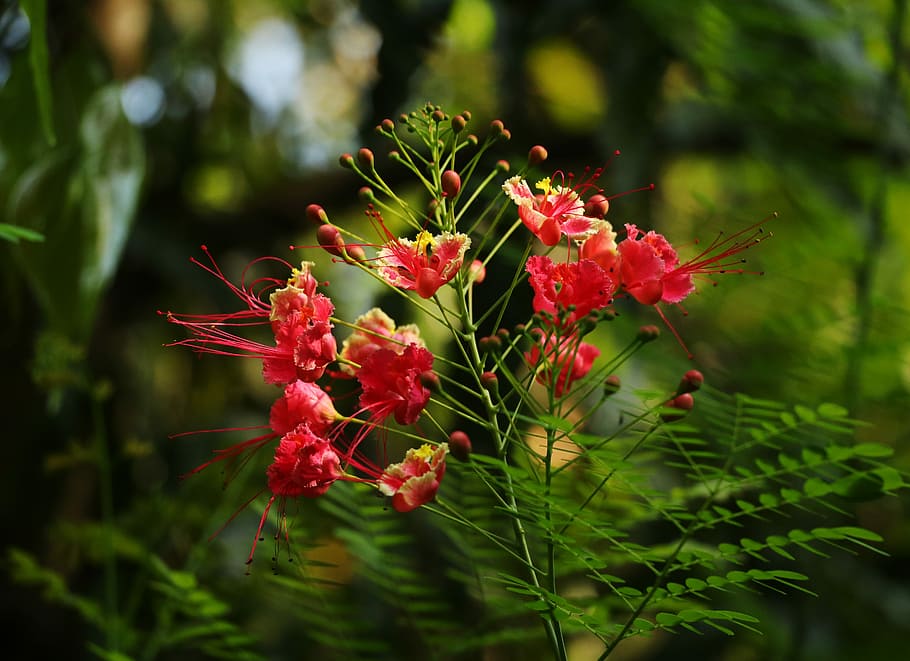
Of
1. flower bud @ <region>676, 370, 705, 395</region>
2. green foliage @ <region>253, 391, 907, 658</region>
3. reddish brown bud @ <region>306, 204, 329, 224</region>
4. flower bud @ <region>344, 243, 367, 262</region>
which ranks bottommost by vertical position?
green foliage @ <region>253, 391, 907, 658</region>

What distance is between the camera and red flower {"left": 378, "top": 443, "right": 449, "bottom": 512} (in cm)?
42

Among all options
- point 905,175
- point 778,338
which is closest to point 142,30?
point 778,338

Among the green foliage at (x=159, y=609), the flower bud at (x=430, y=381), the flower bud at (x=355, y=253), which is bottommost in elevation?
the green foliage at (x=159, y=609)

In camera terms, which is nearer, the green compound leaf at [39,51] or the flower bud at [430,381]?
the flower bud at [430,381]

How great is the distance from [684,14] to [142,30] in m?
0.82

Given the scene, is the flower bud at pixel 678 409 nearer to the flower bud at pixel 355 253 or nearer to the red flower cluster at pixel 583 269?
the red flower cluster at pixel 583 269

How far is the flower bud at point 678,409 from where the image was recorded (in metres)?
0.43

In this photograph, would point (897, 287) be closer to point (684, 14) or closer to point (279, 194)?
point (684, 14)

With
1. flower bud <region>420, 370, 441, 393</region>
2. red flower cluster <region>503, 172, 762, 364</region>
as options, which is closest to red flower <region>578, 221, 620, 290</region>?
red flower cluster <region>503, 172, 762, 364</region>

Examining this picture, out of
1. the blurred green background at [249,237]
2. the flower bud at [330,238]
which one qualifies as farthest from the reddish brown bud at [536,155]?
the blurred green background at [249,237]

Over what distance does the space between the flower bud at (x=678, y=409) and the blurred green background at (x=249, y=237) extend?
330 millimetres

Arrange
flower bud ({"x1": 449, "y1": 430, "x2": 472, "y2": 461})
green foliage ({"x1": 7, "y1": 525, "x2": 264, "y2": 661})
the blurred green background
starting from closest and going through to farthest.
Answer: flower bud ({"x1": 449, "y1": 430, "x2": 472, "y2": 461})
green foliage ({"x1": 7, "y1": 525, "x2": 264, "y2": 661})
the blurred green background

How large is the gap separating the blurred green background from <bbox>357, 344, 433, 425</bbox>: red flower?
0.25m

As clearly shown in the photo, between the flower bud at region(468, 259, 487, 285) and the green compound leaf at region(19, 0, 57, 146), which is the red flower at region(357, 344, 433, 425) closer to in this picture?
the flower bud at region(468, 259, 487, 285)
